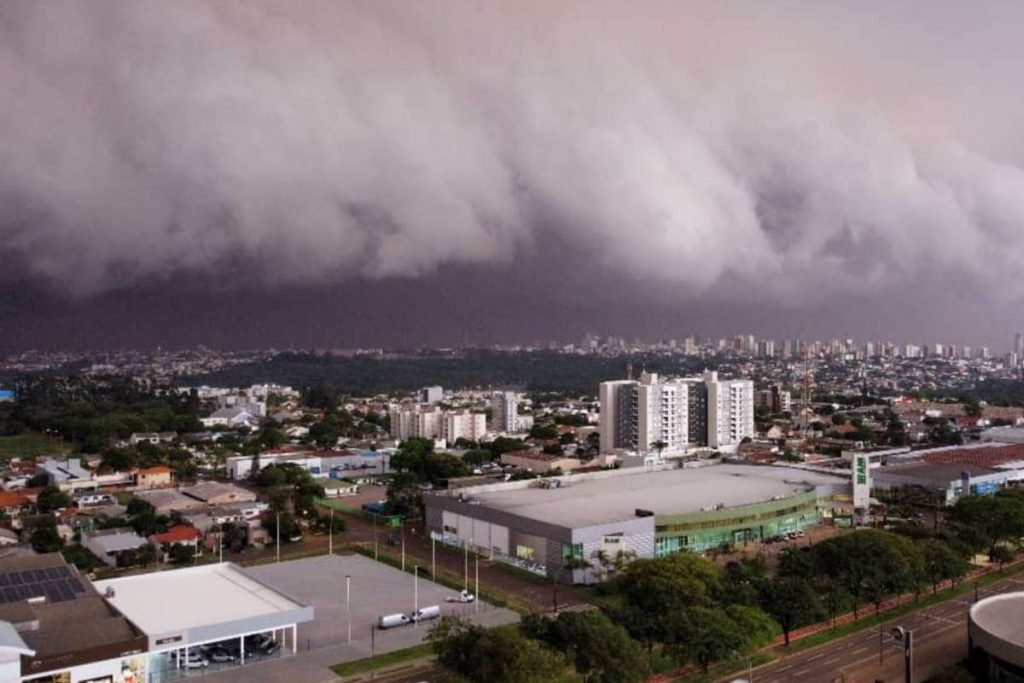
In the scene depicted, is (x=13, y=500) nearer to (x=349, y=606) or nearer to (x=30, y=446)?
(x=349, y=606)

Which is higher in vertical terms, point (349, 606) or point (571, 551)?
point (571, 551)

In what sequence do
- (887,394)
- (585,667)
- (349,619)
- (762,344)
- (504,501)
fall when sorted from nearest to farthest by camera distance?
(585,667) → (349,619) → (504,501) → (887,394) → (762,344)

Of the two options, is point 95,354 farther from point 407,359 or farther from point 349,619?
point 349,619

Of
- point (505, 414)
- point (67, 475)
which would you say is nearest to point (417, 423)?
point (505, 414)

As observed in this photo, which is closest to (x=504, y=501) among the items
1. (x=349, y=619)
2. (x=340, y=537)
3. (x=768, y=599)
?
(x=340, y=537)

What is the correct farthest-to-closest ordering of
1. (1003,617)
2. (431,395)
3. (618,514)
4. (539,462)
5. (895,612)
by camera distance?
(431,395) < (539,462) < (618,514) < (895,612) < (1003,617)

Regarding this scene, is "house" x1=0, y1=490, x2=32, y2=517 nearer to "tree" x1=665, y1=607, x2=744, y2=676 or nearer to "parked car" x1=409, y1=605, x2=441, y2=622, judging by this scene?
"parked car" x1=409, y1=605, x2=441, y2=622

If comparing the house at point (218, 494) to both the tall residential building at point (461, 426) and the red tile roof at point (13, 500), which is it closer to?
the red tile roof at point (13, 500)
